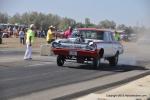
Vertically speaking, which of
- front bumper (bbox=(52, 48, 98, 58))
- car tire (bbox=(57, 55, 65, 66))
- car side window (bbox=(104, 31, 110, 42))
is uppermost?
car side window (bbox=(104, 31, 110, 42))

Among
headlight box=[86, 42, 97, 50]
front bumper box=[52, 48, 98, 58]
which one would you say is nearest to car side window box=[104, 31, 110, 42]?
headlight box=[86, 42, 97, 50]

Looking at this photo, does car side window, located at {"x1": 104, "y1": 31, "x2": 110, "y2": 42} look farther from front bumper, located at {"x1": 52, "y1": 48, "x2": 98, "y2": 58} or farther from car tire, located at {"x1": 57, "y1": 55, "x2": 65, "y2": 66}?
car tire, located at {"x1": 57, "y1": 55, "x2": 65, "y2": 66}

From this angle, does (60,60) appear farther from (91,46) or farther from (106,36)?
(106,36)

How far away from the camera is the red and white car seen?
20.1m

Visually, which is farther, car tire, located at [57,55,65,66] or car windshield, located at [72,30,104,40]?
car windshield, located at [72,30,104,40]

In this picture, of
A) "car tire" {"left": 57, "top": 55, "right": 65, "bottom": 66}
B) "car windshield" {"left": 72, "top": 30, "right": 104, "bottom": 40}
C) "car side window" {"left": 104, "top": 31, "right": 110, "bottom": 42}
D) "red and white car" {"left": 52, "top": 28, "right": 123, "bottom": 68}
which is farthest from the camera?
"car side window" {"left": 104, "top": 31, "right": 110, "bottom": 42}

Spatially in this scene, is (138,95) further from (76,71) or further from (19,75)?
(76,71)

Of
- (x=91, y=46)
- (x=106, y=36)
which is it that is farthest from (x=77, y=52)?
(x=106, y=36)

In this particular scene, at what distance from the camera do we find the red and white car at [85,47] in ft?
65.9

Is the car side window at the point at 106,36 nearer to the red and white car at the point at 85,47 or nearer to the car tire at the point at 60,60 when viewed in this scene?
the red and white car at the point at 85,47

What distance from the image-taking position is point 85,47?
792 inches

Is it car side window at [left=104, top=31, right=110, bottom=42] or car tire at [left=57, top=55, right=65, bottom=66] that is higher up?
car side window at [left=104, top=31, right=110, bottom=42]

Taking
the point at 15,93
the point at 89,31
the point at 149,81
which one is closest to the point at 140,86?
the point at 149,81

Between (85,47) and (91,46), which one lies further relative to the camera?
(85,47)
